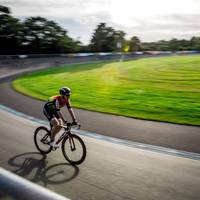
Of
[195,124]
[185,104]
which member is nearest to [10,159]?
[195,124]

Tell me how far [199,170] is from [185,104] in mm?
9008

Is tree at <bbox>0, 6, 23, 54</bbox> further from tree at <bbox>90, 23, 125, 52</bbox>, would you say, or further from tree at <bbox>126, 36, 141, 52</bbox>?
tree at <bbox>126, 36, 141, 52</bbox>

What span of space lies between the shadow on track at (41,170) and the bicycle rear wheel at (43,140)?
325 mm

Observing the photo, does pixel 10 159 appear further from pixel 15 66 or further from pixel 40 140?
pixel 15 66

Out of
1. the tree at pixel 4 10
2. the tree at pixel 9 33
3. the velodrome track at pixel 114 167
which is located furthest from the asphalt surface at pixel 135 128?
the tree at pixel 4 10

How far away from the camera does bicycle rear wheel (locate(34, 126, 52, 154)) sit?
31.0 ft

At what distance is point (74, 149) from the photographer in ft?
27.9

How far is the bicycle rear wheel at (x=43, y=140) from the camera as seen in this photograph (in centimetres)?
945

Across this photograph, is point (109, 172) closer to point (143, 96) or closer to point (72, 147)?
point (72, 147)

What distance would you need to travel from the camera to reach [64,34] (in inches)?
2820

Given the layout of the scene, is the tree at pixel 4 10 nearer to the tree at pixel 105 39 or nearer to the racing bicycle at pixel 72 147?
the tree at pixel 105 39

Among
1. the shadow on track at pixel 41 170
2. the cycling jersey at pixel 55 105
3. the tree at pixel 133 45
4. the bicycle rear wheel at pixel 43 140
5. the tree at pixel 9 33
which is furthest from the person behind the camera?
the tree at pixel 133 45

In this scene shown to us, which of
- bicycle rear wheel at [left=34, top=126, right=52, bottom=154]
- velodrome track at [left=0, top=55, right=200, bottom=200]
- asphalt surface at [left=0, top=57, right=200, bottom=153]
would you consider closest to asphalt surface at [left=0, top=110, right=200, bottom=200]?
velodrome track at [left=0, top=55, right=200, bottom=200]

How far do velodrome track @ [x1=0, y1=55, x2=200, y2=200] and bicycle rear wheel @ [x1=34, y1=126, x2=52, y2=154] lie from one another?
0.20 metres
